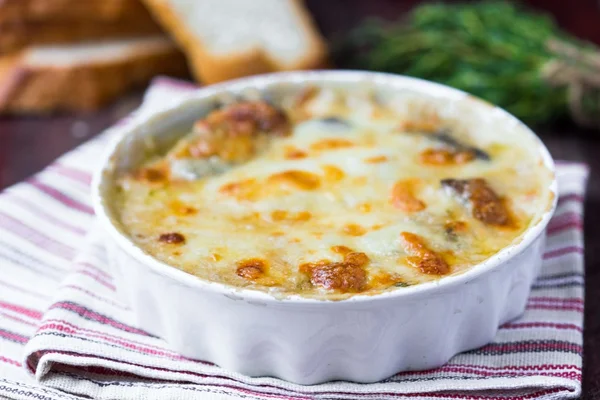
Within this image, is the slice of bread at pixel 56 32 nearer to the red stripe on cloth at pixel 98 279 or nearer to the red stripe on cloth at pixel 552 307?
the red stripe on cloth at pixel 98 279

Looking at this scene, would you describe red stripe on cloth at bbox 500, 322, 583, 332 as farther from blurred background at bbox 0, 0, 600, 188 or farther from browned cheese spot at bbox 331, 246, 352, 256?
blurred background at bbox 0, 0, 600, 188

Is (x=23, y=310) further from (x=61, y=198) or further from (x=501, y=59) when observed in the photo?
(x=501, y=59)

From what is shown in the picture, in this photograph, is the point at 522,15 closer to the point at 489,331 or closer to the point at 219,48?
the point at 219,48

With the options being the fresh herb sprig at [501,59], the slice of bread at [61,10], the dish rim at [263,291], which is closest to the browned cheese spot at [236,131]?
the dish rim at [263,291]

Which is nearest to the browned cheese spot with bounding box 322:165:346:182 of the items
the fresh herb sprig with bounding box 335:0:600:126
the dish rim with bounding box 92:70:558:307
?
the dish rim with bounding box 92:70:558:307

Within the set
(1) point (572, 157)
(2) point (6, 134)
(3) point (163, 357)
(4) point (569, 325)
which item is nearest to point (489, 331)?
(4) point (569, 325)

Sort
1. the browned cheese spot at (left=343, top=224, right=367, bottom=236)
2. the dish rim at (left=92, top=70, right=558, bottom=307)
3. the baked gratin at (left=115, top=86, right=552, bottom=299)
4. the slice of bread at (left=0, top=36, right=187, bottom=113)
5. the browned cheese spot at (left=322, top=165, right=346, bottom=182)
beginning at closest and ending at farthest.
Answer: the dish rim at (left=92, top=70, right=558, bottom=307)
the baked gratin at (left=115, top=86, right=552, bottom=299)
the browned cheese spot at (left=343, top=224, right=367, bottom=236)
the browned cheese spot at (left=322, top=165, right=346, bottom=182)
the slice of bread at (left=0, top=36, right=187, bottom=113)

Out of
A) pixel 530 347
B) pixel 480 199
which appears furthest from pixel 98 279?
pixel 530 347
